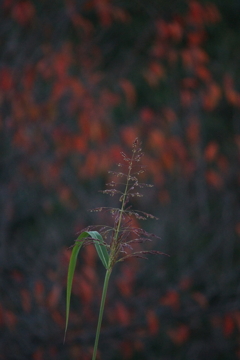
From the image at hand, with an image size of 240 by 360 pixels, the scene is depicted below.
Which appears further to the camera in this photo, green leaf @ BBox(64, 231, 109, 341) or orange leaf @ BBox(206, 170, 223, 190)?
orange leaf @ BBox(206, 170, 223, 190)

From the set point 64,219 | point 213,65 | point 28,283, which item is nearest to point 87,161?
point 64,219

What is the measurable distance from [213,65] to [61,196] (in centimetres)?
209

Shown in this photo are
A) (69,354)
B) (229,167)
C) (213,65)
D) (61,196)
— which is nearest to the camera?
(69,354)

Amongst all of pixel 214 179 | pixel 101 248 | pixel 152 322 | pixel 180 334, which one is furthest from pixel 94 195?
pixel 101 248

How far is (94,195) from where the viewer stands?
3.85 m

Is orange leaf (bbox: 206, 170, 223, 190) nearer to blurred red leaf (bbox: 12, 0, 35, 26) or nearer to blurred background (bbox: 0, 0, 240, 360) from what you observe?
blurred background (bbox: 0, 0, 240, 360)

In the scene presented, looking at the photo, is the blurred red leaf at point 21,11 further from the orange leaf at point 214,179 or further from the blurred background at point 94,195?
the orange leaf at point 214,179

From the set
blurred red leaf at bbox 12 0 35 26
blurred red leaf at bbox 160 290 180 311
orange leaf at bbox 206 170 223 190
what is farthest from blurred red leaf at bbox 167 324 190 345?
blurred red leaf at bbox 12 0 35 26

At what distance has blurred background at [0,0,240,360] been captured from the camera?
10.4ft

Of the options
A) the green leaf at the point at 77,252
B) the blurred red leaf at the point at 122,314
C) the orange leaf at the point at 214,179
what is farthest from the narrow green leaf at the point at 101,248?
the orange leaf at the point at 214,179

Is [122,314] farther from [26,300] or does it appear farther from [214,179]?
[214,179]

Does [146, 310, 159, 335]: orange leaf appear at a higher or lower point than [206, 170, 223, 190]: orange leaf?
lower

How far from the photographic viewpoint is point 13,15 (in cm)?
300

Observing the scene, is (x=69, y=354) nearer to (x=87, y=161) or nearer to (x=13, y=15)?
(x=87, y=161)
